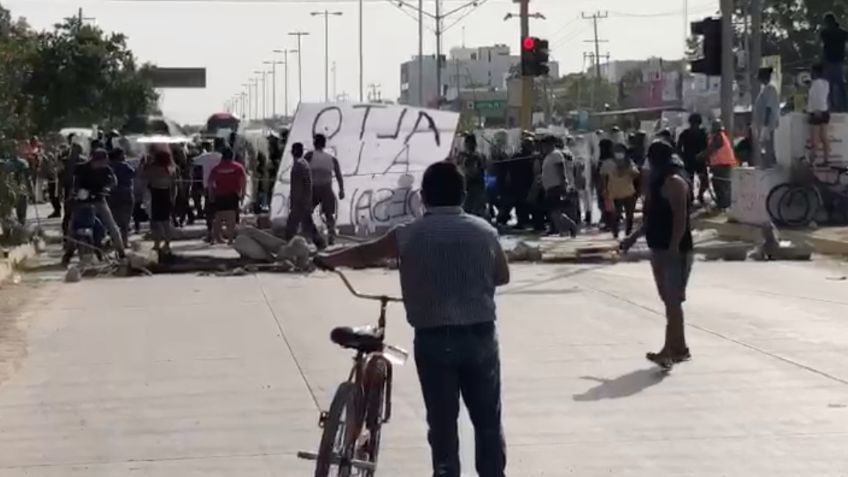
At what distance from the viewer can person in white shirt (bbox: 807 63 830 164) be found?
24016mm

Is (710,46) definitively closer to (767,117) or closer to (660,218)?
(767,117)

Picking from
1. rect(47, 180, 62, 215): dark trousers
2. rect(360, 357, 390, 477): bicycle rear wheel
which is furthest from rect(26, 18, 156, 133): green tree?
rect(360, 357, 390, 477): bicycle rear wheel

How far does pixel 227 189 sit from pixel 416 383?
13.0m

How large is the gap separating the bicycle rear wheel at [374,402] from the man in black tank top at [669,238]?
4902mm

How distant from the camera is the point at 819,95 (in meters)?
24.3

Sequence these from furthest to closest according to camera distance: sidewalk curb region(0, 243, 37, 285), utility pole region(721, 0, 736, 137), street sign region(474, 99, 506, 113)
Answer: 1. street sign region(474, 99, 506, 113)
2. utility pole region(721, 0, 736, 137)
3. sidewalk curb region(0, 243, 37, 285)

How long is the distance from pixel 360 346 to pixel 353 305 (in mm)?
9497

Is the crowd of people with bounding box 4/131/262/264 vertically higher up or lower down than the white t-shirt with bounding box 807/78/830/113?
lower down

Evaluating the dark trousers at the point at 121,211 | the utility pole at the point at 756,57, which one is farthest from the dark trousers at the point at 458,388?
the utility pole at the point at 756,57

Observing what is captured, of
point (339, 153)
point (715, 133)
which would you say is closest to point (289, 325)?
point (339, 153)

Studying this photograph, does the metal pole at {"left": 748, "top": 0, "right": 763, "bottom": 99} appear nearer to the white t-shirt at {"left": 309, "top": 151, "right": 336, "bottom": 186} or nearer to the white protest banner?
the white protest banner

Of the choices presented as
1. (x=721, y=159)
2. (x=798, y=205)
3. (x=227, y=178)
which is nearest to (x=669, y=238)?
(x=798, y=205)

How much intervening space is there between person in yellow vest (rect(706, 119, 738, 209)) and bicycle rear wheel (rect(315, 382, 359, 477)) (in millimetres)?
20117

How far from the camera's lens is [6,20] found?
31.7m
